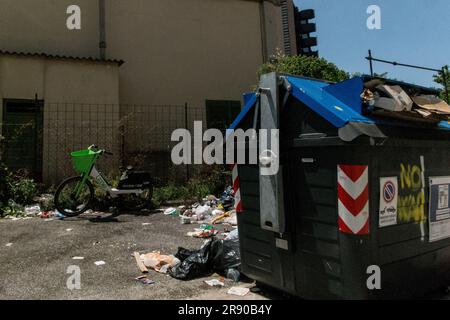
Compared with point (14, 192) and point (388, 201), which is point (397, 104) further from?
point (14, 192)

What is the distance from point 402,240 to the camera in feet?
9.38

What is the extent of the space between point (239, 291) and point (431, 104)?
2.29 meters

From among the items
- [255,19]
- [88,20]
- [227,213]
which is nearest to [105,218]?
[227,213]

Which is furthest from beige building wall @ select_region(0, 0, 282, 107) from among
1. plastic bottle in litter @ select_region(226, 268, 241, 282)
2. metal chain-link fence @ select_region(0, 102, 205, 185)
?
plastic bottle in litter @ select_region(226, 268, 241, 282)

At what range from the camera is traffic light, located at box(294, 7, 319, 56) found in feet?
79.0

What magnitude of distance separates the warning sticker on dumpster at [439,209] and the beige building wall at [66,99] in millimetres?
7073

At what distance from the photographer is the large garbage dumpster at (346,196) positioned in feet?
8.52

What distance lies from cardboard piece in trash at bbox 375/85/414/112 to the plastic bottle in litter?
6.88 ft

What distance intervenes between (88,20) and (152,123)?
3.34 metres

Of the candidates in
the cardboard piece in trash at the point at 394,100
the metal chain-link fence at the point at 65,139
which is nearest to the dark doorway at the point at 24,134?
the metal chain-link fence at the point at 65,139

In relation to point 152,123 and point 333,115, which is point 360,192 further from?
point 152,123

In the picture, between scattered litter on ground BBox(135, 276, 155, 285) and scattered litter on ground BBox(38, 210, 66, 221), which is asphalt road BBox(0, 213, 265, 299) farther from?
scattered litter on ground BBox(38, 210, 66, 221)

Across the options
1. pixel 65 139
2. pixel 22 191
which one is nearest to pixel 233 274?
pixel 22 191

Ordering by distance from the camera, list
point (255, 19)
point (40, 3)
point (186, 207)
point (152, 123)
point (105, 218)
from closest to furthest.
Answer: point (105, 218), point (186, 207), point (40, 3), point (152, 123), point (255, 19)
